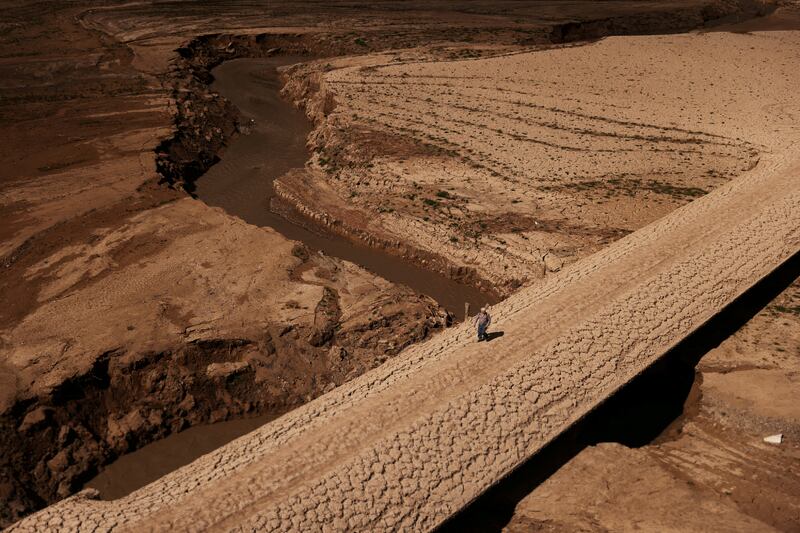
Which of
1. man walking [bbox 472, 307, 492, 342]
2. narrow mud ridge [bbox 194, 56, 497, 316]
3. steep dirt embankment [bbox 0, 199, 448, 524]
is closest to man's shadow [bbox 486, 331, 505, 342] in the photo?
man walking [bbox 472, 307, 492, 342]

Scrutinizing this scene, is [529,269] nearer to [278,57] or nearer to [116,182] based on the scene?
[116,182]

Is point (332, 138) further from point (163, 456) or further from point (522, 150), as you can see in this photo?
point (163, 456)


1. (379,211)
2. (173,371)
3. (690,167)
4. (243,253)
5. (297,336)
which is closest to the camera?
(173,371)

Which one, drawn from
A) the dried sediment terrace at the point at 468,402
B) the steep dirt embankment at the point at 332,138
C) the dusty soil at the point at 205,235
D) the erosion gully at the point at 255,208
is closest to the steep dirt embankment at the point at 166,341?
the dusty soil at the point at 205,235

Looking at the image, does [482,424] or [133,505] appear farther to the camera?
[482,424]

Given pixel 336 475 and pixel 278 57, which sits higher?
pixel 278 57

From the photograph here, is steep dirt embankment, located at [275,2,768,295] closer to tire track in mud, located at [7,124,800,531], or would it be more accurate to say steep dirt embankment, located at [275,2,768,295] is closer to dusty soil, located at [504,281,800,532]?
tire track in mud, located at [7,124,800,531]

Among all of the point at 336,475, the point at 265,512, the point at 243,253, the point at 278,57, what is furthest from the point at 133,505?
the point at 278,57
